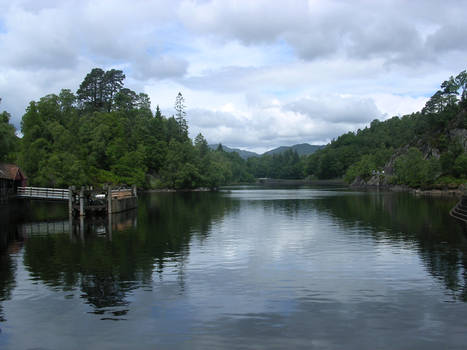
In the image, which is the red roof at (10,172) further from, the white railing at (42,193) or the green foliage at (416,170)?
the green foliage at (416,170)

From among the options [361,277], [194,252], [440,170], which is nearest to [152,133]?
[440,170]

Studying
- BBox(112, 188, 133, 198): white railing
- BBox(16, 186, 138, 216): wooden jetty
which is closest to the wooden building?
BBox(16, 186, 138, 216): wooden jetty

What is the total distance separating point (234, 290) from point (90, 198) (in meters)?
39.0

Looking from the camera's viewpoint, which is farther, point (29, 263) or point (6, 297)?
point (29, 263)

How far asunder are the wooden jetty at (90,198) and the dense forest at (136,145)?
8114 millimetres

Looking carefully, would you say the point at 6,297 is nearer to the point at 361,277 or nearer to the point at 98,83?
the point at 361,277

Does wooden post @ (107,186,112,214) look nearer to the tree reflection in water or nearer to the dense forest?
the tree reflection in water

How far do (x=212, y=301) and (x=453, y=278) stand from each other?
1133 cm

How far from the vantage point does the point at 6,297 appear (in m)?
17.5

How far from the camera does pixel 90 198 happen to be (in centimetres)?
5331

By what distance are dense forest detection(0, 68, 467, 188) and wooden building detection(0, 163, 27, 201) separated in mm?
2537

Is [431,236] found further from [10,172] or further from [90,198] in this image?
[10,172]

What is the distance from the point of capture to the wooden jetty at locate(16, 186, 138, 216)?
→ 50.8 meters

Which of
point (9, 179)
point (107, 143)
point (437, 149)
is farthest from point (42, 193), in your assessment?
point (437, 149)
